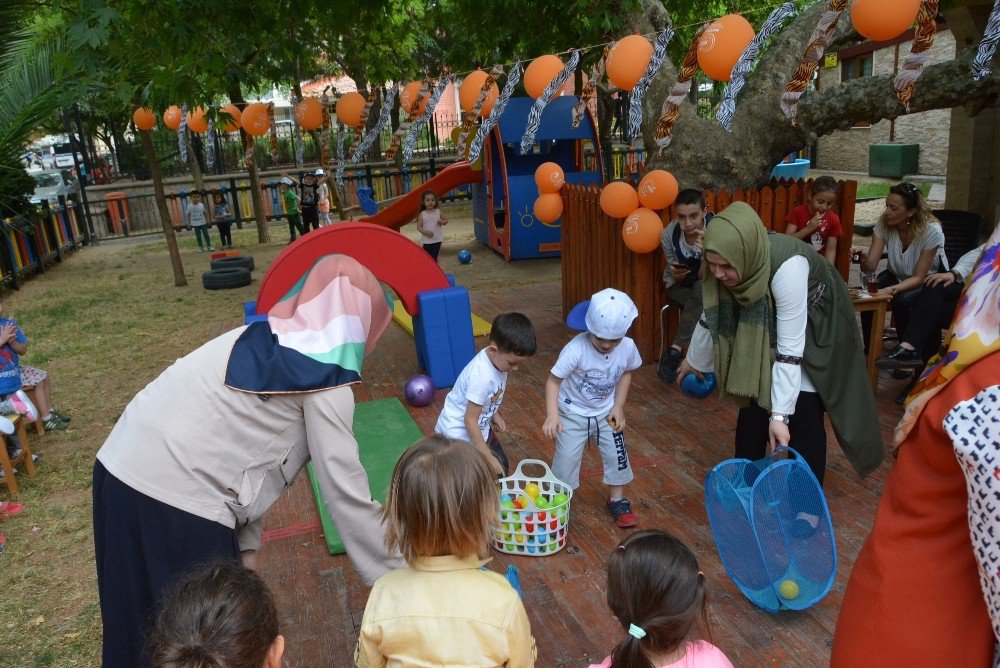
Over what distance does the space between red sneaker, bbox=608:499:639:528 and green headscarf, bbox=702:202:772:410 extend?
0.92 meters

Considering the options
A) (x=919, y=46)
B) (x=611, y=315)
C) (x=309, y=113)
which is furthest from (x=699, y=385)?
(x=309, y=113)

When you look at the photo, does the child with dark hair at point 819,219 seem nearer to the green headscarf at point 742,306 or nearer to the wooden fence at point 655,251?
the wooden fence at point 655,251

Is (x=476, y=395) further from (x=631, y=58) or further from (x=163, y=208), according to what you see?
(x=163, y=208)

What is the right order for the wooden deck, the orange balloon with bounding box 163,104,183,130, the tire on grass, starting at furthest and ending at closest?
the tire on grass
the orange balloon with bounding box 163,104,183,130
the wooden deck

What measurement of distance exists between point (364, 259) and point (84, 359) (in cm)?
430

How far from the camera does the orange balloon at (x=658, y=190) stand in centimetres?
608

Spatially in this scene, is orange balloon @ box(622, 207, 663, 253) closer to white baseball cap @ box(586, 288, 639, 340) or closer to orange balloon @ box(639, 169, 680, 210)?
orange balloon @ box(639, 169, 680, 210)

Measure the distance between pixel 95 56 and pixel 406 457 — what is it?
5.28 metres

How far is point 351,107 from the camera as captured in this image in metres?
8.18

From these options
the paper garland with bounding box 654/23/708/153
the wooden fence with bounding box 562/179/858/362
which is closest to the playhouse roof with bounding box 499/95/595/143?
the wooden fence with bounding box 562/179/858/362

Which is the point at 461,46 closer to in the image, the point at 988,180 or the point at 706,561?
the point at 988,180

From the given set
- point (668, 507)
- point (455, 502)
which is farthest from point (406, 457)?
point (668, 507)

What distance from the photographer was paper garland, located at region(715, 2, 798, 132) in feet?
16.1

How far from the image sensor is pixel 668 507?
4176mm
